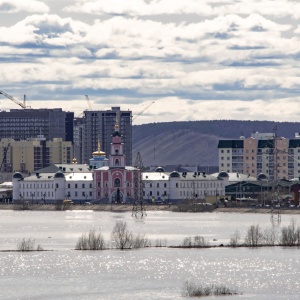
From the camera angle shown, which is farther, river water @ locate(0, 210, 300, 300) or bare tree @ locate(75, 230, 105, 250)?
bare tree @ locate(75, 230, 105, 250)

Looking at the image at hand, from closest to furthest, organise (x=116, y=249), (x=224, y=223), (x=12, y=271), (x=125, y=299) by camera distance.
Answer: (x=125, y=299), (x=12, y=271), (x=116, y=249), (x=224, y=223)

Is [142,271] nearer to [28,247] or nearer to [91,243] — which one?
[91,243]

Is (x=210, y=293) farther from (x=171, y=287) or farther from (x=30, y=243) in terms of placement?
(x=30, y=243)

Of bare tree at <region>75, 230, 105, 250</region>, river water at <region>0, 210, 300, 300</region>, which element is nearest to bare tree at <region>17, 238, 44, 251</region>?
river water at <region>0, 210, 300, 300</region>

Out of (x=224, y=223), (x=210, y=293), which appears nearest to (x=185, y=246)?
A: (x=210, y=293)

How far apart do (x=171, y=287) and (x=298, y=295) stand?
946 centimetres

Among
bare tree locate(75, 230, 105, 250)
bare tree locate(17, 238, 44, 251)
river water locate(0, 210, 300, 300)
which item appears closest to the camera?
river water locate(0, 210, 300, 300)

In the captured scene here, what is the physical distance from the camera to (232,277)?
10369 centimetres

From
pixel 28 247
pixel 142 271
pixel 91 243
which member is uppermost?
pixel 91 243

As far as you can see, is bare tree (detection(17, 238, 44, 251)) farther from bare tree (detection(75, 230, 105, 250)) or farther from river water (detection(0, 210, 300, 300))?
bare tree (detection(75, 230, 105, 250))

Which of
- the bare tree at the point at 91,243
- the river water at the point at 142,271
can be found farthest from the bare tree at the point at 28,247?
the bare tree at the point at 91,243

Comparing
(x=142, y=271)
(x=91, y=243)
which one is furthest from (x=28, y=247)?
(x=142, y=271)

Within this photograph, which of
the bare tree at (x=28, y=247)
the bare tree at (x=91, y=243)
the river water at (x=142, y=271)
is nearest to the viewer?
the river water at (x=142, y=271)

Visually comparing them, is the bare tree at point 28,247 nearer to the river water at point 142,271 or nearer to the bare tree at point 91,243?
the river water at point 142,271
